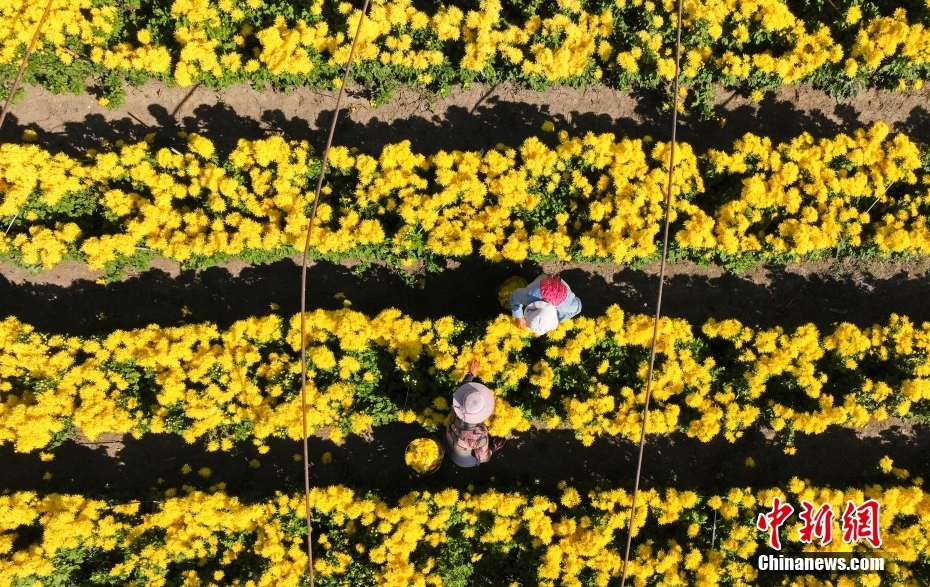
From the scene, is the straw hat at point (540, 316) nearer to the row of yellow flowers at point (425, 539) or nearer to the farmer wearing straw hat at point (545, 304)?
the farmer wearing straw hat at point (545, 304)

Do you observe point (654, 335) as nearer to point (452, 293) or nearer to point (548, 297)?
point (548, 297)

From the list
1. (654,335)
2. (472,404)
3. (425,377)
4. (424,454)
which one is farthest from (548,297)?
(424,454)

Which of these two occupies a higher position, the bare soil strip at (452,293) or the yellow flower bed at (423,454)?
the bare soil strip at (452,293)

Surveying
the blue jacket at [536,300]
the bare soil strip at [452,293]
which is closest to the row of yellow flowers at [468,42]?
the bare soil strip at [452,293]

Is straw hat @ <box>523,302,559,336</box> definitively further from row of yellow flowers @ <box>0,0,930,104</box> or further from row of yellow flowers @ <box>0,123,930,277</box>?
row of yellow flowers @ <box>0,0,930,104</box>

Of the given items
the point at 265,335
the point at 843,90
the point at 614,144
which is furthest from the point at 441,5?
the point at 843,90

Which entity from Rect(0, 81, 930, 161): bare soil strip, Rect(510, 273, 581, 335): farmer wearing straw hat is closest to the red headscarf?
Rect(510, 273, 581, 335): farmer wearing straw hat
